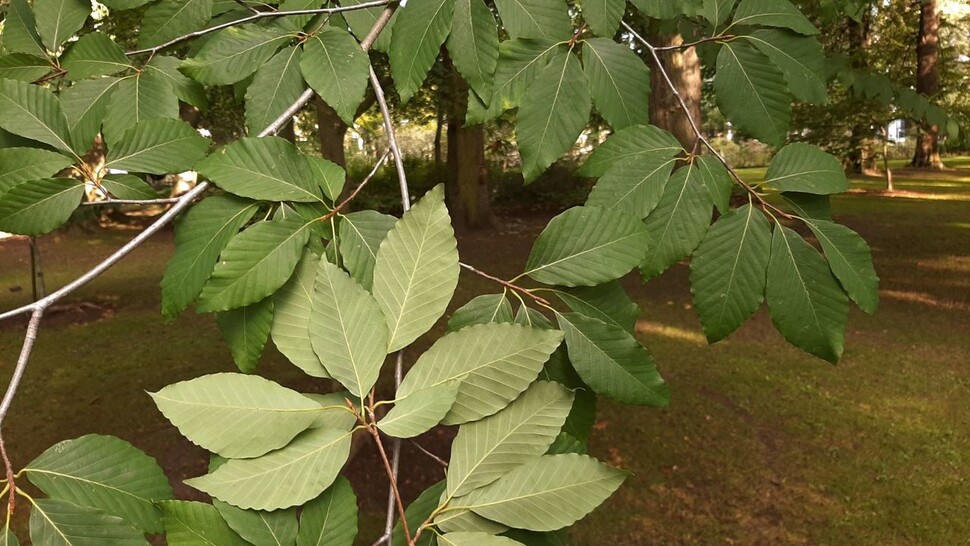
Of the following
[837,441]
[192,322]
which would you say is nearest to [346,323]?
[837,441]

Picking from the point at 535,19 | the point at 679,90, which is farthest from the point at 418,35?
the point at 679,90

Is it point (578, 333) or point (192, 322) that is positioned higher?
point (578, 333)

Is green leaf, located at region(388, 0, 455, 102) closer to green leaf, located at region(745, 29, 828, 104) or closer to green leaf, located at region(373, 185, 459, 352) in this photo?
green leaf, located at region(373, 185, 459, 352)

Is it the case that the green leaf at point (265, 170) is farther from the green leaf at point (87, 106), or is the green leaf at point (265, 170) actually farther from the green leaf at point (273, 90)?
the green leaf at point (87, 106)

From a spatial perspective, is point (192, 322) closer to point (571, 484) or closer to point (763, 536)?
point (763, 536)

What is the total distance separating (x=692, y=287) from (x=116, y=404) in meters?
6.18

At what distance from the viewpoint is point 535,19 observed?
1051mm

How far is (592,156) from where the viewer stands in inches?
42.1

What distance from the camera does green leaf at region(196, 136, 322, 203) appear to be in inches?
33.2

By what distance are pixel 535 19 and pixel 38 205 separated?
30.1 inches

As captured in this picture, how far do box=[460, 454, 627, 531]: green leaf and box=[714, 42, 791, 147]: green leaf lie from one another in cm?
71

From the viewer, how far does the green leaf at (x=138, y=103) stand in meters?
1.08

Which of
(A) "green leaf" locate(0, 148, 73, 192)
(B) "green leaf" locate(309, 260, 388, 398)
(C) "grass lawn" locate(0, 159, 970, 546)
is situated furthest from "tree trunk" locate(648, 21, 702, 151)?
(B) "green leaf" locate(309, 260, 388, 398)

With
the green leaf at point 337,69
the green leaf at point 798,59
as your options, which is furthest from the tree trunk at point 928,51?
the green leaf at point 337,69
